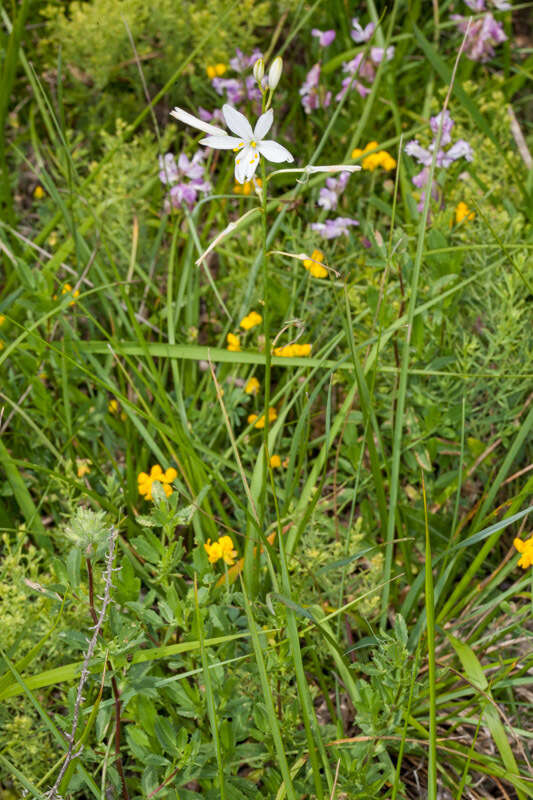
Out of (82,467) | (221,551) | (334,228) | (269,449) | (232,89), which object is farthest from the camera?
(232,89)

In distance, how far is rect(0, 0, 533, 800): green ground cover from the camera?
52.7 inches

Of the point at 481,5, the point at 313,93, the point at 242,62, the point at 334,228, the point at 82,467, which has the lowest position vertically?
the point at 82,467

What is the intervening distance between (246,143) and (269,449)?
0.73 m

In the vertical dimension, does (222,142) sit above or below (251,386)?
above

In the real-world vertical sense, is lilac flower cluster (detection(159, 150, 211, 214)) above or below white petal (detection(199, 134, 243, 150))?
below

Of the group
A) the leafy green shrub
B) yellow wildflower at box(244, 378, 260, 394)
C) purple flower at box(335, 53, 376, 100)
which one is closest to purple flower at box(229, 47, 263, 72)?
the leafy green shrub

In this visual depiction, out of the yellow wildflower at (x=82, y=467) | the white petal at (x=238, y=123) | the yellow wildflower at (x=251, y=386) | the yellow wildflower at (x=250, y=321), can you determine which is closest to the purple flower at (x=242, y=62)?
the yellow wildflower at (x=250, y=321)

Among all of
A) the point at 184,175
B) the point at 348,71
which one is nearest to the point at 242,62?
the point at 348,71

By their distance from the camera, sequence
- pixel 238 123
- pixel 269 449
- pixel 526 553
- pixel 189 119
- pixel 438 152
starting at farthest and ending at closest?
pixel 438 152, pixel 269 449, pixel 526 553, pixel 238 123, pixel 189 119

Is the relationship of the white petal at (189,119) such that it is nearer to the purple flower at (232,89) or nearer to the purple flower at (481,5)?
the purple flower at (232,89)

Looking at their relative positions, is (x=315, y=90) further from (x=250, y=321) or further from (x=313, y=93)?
(x=250, y=321)

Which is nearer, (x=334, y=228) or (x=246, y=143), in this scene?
(x=246, y=143)

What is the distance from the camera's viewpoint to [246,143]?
1.15m

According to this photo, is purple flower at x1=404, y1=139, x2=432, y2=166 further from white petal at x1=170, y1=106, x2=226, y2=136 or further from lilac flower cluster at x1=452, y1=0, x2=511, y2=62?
white petal at x1=170, y1=106, x2=226, y2=136
